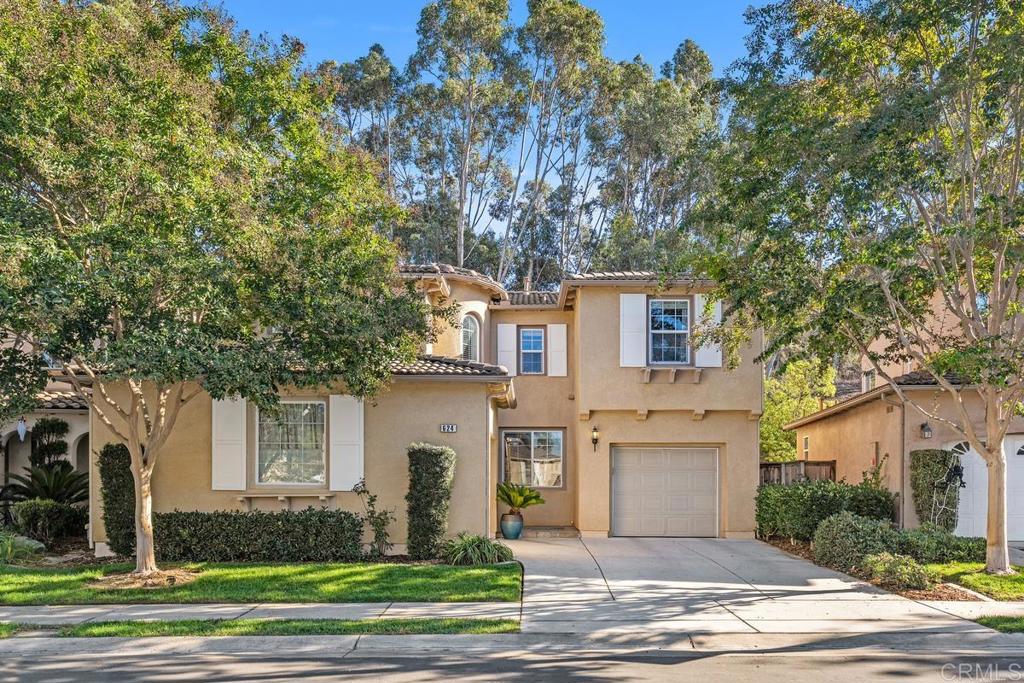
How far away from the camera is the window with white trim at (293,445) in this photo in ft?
51.2

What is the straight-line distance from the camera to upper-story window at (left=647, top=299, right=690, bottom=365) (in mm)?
19219

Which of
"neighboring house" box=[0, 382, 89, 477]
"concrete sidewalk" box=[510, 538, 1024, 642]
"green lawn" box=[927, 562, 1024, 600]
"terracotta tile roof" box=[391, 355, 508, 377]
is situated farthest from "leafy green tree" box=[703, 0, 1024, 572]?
"neighboring house" box=[0, 382, 89, 477]

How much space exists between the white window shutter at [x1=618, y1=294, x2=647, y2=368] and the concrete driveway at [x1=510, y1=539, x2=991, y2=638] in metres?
4.27

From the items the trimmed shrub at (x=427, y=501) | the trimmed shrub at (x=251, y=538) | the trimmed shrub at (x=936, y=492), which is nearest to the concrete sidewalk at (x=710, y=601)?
the trimmed shrub at (x=427, y=501)

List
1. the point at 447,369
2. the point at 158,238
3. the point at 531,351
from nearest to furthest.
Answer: the point at 158,238
the point at 447,369
the point at 531,351

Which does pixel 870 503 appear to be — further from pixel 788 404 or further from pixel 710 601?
pixel 788 404

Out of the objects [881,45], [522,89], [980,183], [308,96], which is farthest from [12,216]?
[522,89]

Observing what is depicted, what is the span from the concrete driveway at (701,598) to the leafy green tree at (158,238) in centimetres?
435

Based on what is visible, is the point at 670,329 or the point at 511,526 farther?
the point at 670,329

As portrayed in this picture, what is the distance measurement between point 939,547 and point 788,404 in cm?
1360

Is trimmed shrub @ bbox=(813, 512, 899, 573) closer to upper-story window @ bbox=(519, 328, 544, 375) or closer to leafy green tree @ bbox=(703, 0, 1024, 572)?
leafy green tree @ bbox=(703, 0, 1024, 572)

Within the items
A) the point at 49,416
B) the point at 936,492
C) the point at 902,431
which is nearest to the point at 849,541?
the point at 936,492

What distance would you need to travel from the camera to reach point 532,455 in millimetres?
21391

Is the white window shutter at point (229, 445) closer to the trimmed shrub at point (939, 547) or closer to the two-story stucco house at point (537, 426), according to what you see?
the two-story stucco house at point (537, 426)
